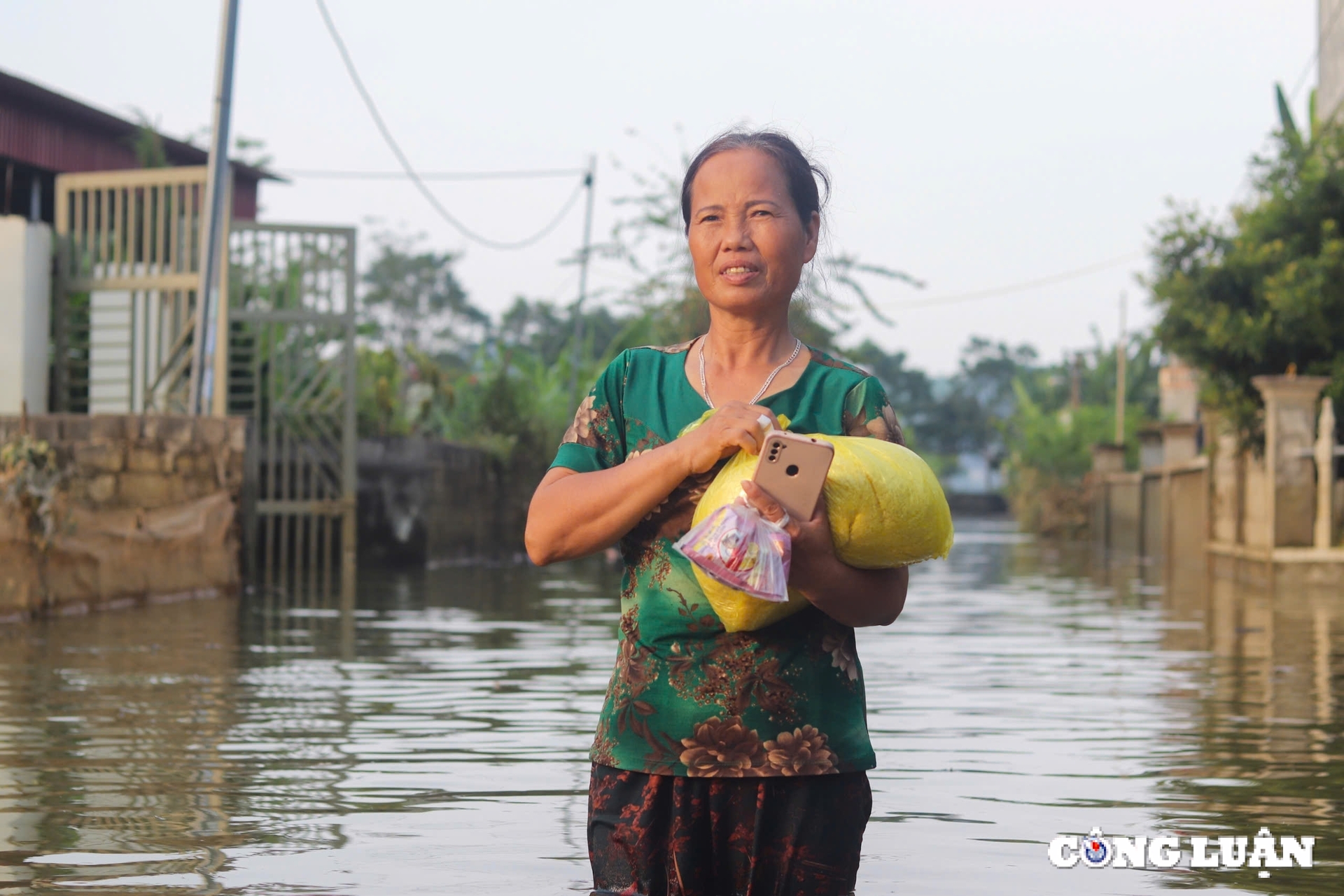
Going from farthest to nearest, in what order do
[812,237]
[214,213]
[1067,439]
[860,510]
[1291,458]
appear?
[1067,439] < [1291,458] < [214,213] < [812,237] < [860,510]

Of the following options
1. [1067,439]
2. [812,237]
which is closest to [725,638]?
[812,237]

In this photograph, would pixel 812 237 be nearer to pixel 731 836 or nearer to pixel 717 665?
pixel 717 665

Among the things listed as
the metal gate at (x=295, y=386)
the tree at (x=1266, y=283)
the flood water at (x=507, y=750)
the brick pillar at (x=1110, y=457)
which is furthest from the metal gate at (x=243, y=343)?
the brick pillar at (x=1110, y=457)

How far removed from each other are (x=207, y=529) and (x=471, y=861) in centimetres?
1068

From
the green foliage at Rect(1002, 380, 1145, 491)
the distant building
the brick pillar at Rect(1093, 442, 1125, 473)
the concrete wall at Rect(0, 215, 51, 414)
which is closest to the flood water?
the concrete wall at Rect(0, 215, 51, 414)

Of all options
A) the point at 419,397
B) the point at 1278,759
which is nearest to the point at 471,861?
the point at 1278,759

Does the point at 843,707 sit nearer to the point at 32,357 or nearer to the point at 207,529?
the point at 207,529

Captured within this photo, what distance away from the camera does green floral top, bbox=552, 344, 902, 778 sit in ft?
7.77

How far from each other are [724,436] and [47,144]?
21853 mm

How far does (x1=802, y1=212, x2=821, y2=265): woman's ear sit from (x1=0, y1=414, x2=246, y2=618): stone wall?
10115mm

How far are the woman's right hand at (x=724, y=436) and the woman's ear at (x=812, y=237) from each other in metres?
0.37

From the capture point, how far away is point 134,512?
13.7 metres

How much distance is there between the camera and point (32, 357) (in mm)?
18281

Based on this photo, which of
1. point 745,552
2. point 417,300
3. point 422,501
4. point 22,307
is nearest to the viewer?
point 745,552
